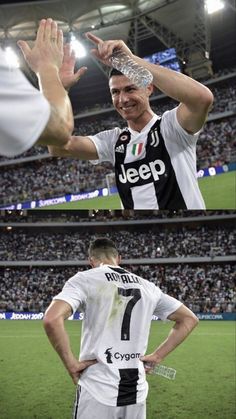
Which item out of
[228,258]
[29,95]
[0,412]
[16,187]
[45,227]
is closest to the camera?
[29,95]

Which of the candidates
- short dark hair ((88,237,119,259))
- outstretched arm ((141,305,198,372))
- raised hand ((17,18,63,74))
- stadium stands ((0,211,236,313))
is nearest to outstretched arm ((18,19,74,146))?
raised hand ((17,18,63,74))

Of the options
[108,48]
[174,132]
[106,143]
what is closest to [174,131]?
[174,132]

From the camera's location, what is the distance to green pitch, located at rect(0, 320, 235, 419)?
8.49 ft

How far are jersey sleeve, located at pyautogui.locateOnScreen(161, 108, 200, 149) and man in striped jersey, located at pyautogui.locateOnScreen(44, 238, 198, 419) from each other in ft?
1.96

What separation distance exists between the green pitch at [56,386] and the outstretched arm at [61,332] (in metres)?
0.47

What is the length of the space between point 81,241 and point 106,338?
709 mm

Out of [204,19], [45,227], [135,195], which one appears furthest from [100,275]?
[204,19]

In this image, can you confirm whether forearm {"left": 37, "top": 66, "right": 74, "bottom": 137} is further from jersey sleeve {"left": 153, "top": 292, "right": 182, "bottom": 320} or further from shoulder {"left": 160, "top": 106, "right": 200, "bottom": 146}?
jersey sleeve {"left": 153, "top": 292, "right": 182, "bottom": 320}

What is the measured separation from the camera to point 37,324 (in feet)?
7.18

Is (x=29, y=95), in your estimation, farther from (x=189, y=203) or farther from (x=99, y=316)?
(x=99, y=316)

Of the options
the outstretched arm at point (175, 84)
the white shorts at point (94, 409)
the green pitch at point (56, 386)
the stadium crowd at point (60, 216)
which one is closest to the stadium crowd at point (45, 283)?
the green pitch at point (56, 386)

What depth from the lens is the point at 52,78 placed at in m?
0.73

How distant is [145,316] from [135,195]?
522 mm

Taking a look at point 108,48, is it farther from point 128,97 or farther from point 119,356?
point 119,356
